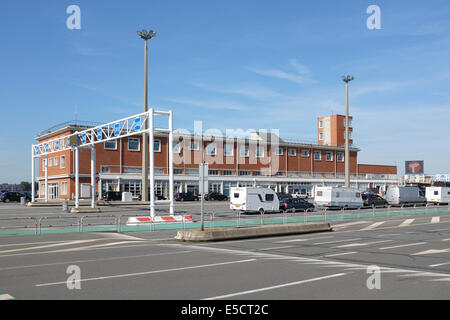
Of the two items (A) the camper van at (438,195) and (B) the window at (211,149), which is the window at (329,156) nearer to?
(B) the window at (211,149)

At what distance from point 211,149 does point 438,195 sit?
109 feet

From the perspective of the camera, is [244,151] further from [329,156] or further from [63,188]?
[63,188]

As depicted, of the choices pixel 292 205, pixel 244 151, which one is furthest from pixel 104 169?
pixel 292 205

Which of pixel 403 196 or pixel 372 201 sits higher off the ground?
pixel 403 196

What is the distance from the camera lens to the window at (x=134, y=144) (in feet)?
218

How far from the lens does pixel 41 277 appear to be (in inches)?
435

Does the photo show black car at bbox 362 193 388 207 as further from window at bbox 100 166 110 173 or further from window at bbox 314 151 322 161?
window at bbox 314 151 322 161

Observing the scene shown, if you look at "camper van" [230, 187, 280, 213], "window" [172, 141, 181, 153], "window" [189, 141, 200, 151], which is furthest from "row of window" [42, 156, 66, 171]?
"camper van" [230, 187, 280, 213]

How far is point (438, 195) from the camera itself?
181 ft

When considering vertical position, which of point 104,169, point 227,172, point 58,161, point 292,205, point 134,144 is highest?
point 134,144

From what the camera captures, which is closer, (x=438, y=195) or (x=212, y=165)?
(x=438, y=195)

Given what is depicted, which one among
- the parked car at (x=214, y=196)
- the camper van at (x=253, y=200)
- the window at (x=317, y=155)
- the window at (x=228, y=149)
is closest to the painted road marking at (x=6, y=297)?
the camper van at (x=253, y=200)

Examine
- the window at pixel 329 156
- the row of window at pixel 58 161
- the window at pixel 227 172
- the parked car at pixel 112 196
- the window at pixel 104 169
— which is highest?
the window at pixel 329 156
